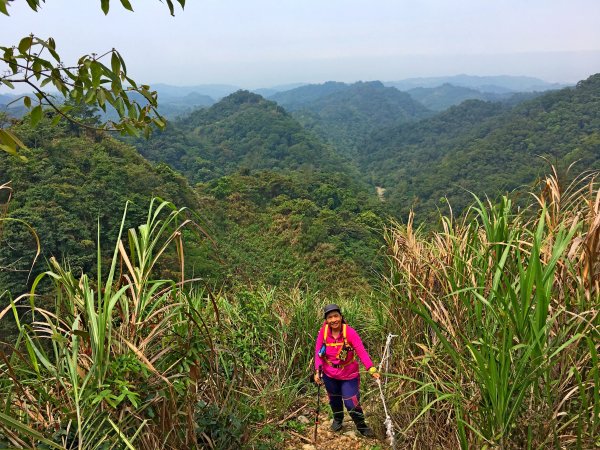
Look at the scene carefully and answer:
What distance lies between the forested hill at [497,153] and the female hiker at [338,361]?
3176 cm

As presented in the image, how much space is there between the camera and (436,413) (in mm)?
1594

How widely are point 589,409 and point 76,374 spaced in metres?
1.48

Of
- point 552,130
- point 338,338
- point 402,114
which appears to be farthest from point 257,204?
point 402,114

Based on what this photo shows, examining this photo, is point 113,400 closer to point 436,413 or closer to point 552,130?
point 436,413

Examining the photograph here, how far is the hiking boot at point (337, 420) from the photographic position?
7.25ft

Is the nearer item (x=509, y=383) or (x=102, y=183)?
(x=509, y=383)

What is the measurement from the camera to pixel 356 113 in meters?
119

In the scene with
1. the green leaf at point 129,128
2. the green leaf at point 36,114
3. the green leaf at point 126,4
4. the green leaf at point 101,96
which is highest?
the green leaf at point 126,4

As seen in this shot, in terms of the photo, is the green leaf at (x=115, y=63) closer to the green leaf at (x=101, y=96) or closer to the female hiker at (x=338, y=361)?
the green leaf at (x=101, y=96)

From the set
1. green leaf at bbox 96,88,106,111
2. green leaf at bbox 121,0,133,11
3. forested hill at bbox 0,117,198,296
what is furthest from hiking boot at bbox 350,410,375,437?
forested hill at bbox 0,117,198,296

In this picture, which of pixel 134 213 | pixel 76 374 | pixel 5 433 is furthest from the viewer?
pixel 134 213

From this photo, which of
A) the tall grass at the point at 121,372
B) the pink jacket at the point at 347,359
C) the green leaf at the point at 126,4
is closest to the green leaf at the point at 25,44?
the green leaf at the point at 126,4

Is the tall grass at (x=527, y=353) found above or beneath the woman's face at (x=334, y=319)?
above

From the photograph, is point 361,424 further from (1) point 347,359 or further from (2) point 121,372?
(2) point 121,372
